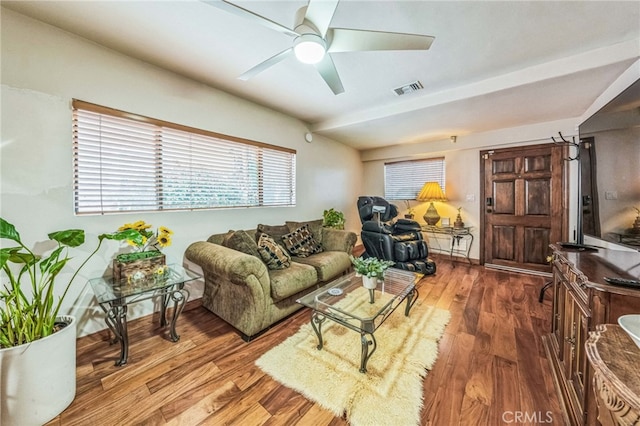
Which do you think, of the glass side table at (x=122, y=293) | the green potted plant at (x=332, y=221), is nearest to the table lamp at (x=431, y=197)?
the green potted plant at (x=332, y=221)

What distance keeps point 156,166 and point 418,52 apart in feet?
8.58

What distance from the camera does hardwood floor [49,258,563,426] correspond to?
1.22m

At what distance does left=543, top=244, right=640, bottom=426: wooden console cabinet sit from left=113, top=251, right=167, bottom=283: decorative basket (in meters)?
2.68

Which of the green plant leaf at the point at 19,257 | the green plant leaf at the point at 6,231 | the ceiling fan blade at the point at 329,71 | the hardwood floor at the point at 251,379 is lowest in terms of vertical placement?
the hardwood floor at the point at 251,379

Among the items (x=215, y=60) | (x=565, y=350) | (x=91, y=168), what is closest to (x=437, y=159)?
(x=565, y=350)

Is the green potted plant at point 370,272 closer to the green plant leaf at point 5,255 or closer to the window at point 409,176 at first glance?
the green plant leaf at point 5,255

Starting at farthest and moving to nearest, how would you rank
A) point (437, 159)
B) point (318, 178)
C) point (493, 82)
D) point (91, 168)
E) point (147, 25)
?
point (437, 159)
point (318, 178)
point (493, 82)
point (91, 168)
point (147, 25)

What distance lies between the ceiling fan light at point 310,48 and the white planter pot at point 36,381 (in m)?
2.16

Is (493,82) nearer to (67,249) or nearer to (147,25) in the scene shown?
(147,25)

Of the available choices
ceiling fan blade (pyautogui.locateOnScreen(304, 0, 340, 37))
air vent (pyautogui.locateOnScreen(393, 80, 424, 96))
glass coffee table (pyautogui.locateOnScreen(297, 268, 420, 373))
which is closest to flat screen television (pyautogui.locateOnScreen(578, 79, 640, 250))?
glass coffee table (pyautogui.locateOnScreen(297, 268, 420, 373))

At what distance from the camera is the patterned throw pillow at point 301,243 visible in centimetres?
284

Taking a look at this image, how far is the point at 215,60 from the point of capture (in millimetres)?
2080

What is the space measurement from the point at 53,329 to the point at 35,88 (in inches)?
66.0

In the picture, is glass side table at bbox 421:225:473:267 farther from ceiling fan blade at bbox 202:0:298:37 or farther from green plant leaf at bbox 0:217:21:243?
green plant leaf at bbox 0:217:21:243
